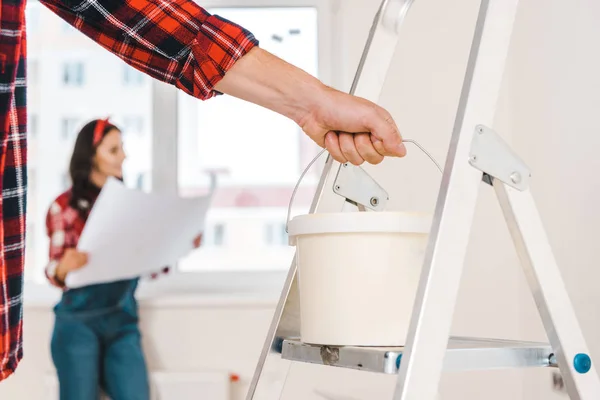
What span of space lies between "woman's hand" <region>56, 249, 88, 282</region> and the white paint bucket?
1.45 m

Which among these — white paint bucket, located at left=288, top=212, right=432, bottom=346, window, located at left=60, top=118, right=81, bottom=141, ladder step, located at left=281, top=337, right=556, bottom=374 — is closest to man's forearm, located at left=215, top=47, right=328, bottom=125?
white paint bucket, located at left=288, top=212, right=432, bottom=346

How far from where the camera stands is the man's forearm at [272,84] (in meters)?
0.76

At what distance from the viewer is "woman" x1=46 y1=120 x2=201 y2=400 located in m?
2.03

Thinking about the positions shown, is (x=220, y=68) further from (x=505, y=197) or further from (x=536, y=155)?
(x=536, y=155)

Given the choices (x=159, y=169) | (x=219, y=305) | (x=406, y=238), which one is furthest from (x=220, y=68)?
(x=159, y=169)

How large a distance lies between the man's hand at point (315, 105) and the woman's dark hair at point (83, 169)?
1.51 metres

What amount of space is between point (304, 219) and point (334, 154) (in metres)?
0.10

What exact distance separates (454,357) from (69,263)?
160cm

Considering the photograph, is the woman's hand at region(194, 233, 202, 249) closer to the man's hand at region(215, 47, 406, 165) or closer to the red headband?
the red headband

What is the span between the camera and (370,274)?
0.74 metres

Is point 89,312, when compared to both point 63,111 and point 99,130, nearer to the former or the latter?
point 99,130

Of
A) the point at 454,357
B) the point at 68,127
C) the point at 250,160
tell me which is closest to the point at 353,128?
the point at 454,357

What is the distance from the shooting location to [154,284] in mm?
2387

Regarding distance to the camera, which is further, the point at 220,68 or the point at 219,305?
the point at 219,305
